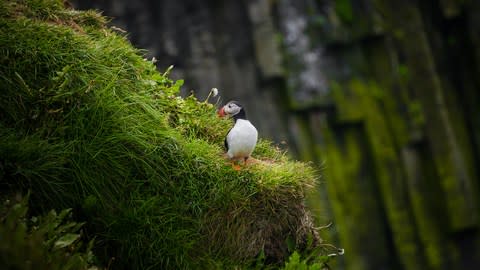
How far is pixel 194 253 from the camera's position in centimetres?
360

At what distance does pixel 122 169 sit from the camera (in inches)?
142

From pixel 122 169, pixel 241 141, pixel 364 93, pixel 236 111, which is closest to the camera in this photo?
pixel 122 169

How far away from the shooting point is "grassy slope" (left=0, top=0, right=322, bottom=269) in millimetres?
3490

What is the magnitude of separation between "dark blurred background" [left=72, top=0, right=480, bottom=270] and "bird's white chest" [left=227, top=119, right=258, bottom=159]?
24.1 feet

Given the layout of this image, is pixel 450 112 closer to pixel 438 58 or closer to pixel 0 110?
pixel 438 58

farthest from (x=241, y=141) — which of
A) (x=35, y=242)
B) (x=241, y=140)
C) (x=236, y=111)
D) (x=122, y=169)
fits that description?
(x=35, y=242)

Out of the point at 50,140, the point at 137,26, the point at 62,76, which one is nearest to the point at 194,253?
the point at 50,140

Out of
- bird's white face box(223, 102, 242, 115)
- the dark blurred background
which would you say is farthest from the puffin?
the dark blurred background

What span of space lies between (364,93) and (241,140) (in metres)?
8.24

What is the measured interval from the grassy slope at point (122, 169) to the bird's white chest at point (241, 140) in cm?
11

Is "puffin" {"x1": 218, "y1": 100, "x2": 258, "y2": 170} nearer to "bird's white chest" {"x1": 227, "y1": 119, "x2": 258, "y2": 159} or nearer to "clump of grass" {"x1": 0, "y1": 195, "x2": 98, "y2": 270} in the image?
"bird's white chest" {"x1": 227, "y1": 119, "x2": 258, "y2": 159}

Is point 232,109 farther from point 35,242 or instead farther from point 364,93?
point 364,93

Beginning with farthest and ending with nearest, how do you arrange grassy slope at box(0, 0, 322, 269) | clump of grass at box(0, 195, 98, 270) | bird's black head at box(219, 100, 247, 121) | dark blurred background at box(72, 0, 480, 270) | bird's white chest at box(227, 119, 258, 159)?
1. dark blurred background at box(72, 0, 480, 270)
2. bird's black head at box(219, 100, 247, 121)
3. bird's white chest at box(227, 119, 258, 159)
4. grassy slope at box(0, 0, 322, 269)
5. clump of grass at box(0, 195, 98, 270)

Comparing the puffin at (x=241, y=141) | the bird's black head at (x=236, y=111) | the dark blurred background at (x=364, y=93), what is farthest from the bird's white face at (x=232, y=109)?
the dark blurred background at (x=364, y=93)
